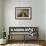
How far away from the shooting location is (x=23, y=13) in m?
4.55

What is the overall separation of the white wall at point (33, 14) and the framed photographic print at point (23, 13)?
0.12 m

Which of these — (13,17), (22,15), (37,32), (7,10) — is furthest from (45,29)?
→ (7,10)

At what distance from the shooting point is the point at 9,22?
4.55 metres

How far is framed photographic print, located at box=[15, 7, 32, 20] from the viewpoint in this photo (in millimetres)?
4539

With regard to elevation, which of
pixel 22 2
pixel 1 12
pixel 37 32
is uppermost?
pixel 22 2

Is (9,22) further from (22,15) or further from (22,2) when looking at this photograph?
(22,2)

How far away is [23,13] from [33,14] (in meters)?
0.39

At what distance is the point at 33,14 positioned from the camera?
4.59 metres

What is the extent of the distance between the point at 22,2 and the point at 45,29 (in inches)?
54.4

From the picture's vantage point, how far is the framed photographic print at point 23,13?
454 cm

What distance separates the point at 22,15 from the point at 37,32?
2.85 feet

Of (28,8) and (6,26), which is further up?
(28,8)

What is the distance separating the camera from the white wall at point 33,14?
4.55m

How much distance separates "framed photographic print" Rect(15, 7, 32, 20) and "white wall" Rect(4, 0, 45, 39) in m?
0.12
